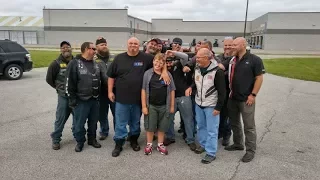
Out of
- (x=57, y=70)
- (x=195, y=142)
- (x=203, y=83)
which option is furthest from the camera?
(x=195, y=142)

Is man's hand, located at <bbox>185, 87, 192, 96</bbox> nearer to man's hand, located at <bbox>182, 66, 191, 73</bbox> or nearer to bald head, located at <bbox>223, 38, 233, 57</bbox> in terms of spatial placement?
man's hand, located at <bbox>182, 66, 191, 73</bbox>

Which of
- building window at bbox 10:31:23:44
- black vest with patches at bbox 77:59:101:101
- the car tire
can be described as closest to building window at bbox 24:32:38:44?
building window at bbox 10:31:23:44

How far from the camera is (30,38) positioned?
172ft

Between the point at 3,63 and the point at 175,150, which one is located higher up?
the point at 3,63

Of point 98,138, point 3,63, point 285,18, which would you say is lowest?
point 98,138

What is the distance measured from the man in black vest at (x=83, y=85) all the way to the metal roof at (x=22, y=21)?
53.6m

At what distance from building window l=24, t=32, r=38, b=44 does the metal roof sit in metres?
1.62

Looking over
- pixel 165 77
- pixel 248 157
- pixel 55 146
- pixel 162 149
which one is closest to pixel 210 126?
pixel 248 157

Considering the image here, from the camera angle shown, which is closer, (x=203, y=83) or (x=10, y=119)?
(x=203, y=83)

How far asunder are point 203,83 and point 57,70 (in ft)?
7.83

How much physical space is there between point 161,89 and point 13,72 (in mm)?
10058

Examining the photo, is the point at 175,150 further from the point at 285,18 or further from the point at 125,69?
the point at 285,18

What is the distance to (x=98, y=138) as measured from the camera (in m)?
5.38

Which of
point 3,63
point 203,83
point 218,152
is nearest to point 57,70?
point 203,83
